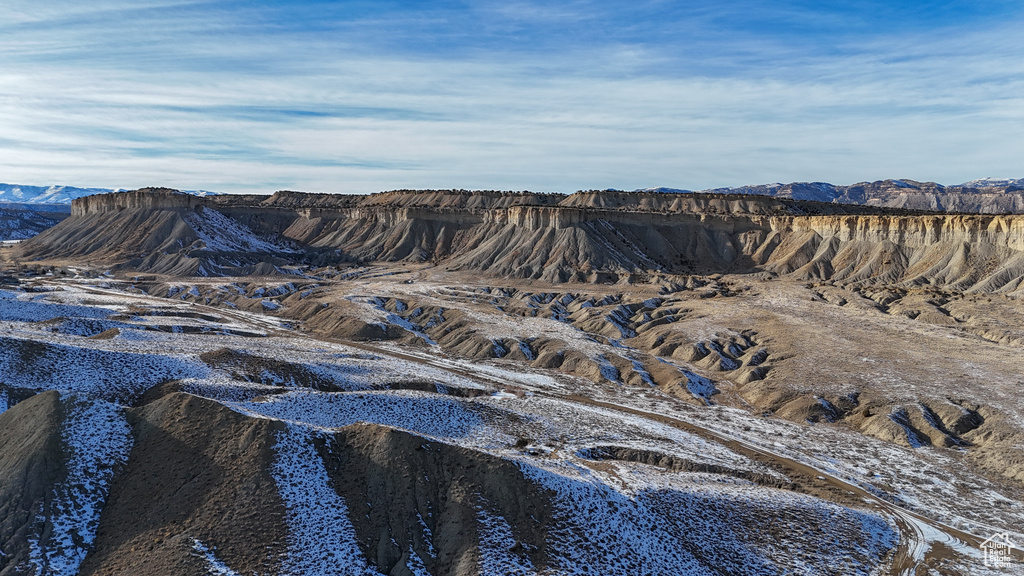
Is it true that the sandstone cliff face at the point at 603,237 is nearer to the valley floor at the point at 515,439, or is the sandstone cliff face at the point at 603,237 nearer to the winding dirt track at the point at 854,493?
the valley floor at the point at 515,439

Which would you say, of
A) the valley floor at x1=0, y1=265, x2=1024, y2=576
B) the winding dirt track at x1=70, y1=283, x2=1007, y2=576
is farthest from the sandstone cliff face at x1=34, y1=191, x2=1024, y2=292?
the winding dirt track at x1=70, y1=283, x2=1007, y2=576

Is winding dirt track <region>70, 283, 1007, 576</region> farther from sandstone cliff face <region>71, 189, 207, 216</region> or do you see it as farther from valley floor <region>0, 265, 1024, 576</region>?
sandstone cliff face <region>71, 189, 207, 216</region>

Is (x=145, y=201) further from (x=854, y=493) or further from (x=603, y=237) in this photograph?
(x=854, y=493)

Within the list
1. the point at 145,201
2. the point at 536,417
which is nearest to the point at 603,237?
the point at 536,417

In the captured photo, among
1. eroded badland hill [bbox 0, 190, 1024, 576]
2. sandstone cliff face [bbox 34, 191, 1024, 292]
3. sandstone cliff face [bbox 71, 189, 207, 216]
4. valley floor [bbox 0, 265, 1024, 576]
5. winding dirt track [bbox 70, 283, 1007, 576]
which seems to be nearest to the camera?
valley floor [bbox 0, 265, 1024, 576]

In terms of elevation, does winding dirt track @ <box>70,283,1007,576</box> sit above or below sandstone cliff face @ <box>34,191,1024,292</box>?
below

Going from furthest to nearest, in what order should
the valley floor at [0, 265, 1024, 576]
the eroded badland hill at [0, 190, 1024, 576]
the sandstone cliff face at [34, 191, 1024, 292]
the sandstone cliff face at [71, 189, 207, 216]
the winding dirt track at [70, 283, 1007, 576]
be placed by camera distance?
the sandstone cliff face at [71, 189, 207, 216], the sandstone cliff face at [34, 191, 1024, 292], the winding dirt track at [70, 283, 1007, 576], the eroded badland hill at [0, 190, 1024, 576], the valley floor at [0, 265, 1024, 576]

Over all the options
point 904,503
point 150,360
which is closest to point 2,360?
point 150,360

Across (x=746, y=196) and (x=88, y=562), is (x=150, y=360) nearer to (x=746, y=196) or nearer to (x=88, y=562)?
(x=88, y=562)

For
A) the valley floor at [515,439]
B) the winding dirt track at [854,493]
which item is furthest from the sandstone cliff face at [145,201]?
the winding dirt track at [854,493]
